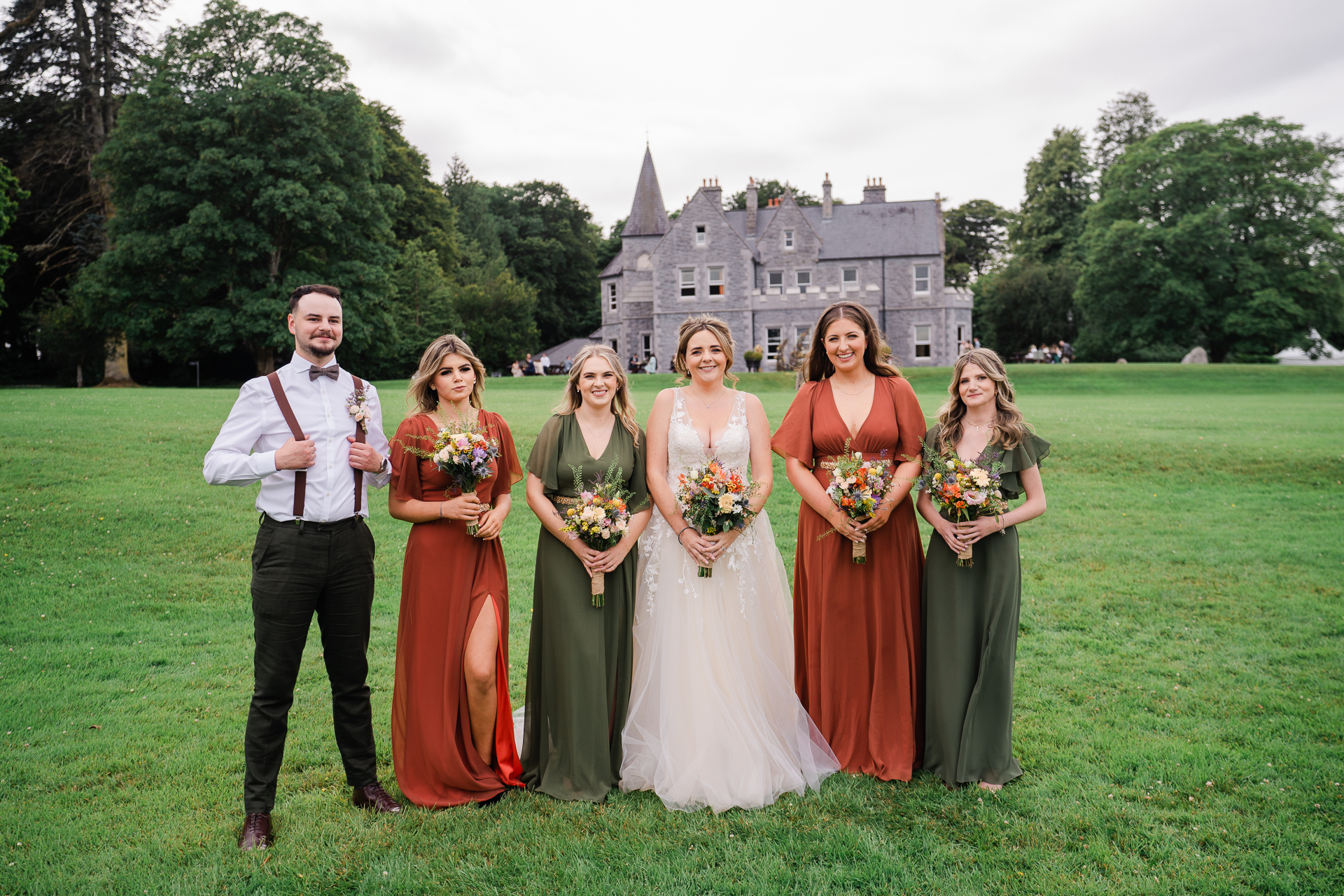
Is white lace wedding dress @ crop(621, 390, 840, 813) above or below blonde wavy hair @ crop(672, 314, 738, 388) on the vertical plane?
below

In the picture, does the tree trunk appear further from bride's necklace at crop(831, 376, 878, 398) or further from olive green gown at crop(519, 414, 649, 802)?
bride's necklace at crop(831, 376, 878, 398)

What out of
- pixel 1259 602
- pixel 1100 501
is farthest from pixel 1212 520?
pixel 1259 602

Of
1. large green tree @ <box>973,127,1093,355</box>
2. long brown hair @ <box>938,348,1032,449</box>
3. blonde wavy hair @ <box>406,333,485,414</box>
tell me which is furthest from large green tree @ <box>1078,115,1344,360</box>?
blonde wavy hair @ <box>406,333,485,414</box>

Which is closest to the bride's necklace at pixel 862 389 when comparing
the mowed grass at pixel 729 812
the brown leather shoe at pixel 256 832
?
the mowed grass at pixel 729 812

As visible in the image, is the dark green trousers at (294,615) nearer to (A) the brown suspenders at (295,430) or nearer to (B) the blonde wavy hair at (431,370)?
(A) the brown suspenders at (295,430)

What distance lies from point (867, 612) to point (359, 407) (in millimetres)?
3247

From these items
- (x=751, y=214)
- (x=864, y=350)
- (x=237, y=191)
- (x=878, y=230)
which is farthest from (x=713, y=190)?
(x=864, y=350)

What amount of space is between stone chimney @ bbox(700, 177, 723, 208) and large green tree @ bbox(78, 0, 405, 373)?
1866 centimetres

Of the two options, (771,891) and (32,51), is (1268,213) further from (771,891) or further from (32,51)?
(32,51)

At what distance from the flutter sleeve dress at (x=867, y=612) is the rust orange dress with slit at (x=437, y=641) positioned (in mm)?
1932

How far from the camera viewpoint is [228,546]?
34.9 feet

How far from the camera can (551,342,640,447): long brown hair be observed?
5109mm

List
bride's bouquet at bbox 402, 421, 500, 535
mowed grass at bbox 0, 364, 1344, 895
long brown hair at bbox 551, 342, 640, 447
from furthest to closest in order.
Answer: long brown hair at bbox 551, 342, 640, 447, bride's bouquet at bbox 402, 421, 500, 535, mowed grass at bbox 0, 364, 1344, 895

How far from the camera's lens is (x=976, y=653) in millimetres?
5000
